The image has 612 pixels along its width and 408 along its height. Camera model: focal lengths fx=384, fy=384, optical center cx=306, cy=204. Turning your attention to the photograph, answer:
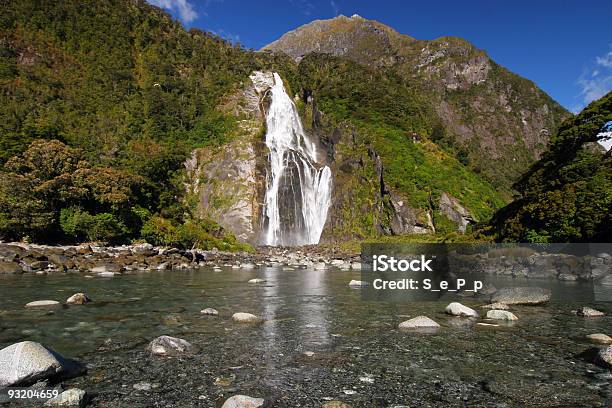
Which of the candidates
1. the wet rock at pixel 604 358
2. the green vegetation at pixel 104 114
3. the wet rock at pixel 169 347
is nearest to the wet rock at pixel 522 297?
the wet rock at pixel 604 358

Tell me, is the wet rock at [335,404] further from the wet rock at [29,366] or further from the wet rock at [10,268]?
the wet rock at [10,268]

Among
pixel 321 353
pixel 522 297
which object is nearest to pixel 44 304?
pixel 321 353

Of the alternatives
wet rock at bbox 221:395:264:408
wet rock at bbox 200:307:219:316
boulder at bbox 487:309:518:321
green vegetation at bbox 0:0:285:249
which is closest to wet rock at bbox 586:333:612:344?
boulder at bbox 487:309:518:321

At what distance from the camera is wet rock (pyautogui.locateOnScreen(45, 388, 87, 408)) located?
14.4 ft

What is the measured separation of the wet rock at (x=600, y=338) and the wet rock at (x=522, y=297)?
4.64m

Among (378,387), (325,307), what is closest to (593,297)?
(325,307)

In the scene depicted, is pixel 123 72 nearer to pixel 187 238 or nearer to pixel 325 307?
pixel 187 238

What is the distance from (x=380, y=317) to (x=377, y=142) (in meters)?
64.4

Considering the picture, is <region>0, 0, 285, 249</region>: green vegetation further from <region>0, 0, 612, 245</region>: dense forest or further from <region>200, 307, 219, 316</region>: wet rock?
<region>200, 307, 219, 316</region>: wet rock

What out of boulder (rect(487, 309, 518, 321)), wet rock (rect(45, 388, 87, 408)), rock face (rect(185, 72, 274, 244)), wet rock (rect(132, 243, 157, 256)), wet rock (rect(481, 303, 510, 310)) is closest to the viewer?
wet rock (rect(45, 388, 87, 408))

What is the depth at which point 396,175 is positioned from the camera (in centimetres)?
6688

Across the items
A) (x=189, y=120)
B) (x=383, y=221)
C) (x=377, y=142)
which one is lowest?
(x=383, y=221)

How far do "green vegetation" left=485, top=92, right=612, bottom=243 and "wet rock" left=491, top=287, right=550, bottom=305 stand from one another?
44.3ft

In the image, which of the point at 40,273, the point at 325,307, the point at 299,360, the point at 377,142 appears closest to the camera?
the point at 299,360
